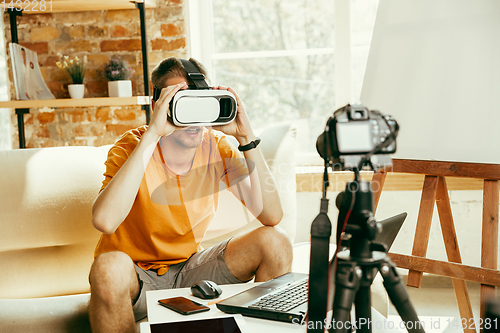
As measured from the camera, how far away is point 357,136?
56 centimetres

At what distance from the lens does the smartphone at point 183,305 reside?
848 mm

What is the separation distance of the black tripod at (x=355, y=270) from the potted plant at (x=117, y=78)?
1792 millimetres

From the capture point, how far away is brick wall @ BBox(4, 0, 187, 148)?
2289 millimetres

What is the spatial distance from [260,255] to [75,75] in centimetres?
154

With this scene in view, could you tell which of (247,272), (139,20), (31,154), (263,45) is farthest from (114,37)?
(247,272)

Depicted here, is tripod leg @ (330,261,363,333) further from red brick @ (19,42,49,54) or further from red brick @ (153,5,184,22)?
red brick @ (19,42,49,54)

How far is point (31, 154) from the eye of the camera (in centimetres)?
157

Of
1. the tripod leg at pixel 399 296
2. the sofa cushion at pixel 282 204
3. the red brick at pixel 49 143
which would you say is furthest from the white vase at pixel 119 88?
the tripod leg at pixel 399 296

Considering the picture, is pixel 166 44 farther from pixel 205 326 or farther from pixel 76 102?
pixel 205 326

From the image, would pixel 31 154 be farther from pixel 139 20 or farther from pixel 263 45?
pixel 263 45

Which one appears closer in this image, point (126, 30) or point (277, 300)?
point (277, 300)

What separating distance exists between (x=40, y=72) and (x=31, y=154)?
35.0 inches

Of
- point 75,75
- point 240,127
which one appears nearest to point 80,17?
point 75,75

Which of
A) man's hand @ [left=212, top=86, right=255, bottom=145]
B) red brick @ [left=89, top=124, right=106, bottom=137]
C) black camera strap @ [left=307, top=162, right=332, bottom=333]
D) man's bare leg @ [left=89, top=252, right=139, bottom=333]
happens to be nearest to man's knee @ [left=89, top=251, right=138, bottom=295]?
man's bare leg @ [left=89, top=252, right=139, bottom=333]
